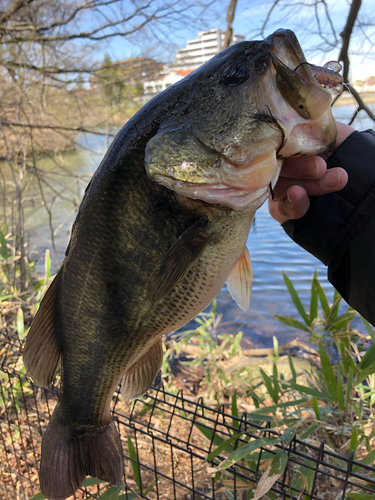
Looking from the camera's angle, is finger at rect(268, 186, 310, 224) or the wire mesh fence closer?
finger at rect(268, 186, 310, 224)

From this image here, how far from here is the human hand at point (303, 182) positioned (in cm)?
147

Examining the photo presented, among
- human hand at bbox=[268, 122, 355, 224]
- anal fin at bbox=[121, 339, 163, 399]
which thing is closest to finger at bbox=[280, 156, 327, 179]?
human hand at bbox=[268, 122, 355, 224]

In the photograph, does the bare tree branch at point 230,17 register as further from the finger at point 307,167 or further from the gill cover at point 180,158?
the gill cover at point 180,158

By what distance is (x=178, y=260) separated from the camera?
4.24 ft

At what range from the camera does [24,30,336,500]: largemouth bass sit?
125 cm

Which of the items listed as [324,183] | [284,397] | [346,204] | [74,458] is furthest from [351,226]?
[284,397]

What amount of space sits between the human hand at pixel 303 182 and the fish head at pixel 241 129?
0.18 metres

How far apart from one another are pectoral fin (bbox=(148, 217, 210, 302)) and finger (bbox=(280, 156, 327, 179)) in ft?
1.48

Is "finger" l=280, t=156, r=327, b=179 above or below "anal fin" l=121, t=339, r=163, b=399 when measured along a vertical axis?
above

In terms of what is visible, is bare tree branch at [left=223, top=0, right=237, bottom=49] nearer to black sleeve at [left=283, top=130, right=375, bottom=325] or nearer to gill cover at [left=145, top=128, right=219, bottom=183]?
black sleeve at [left=283, top=130, right=375, bottom=325]

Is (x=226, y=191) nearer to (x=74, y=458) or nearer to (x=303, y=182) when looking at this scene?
(x=303, y=182)

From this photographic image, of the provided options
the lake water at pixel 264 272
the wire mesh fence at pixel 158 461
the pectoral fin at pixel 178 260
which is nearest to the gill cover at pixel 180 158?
the pectoral fin at pixel 178 260

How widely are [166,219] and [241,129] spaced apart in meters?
0.40

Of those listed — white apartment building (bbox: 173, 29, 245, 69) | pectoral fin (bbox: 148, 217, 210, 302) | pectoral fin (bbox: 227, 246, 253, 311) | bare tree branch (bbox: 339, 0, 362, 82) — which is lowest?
pectoral fin (bbox: 227, 246, 253, 311)
